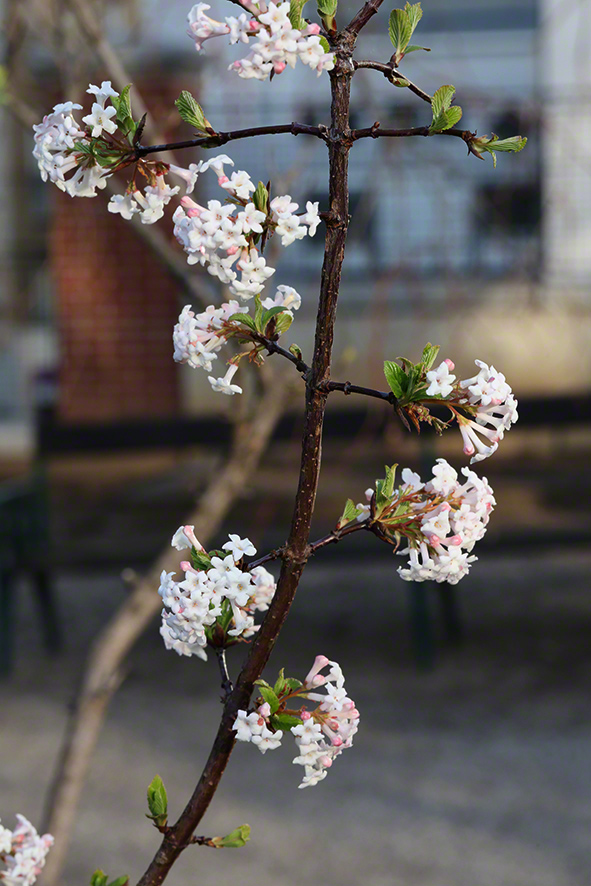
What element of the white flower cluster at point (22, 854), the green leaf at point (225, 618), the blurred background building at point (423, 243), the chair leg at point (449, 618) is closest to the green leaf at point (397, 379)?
the green leaf at point (225, 618)

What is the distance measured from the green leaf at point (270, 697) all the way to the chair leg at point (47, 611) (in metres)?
3.84

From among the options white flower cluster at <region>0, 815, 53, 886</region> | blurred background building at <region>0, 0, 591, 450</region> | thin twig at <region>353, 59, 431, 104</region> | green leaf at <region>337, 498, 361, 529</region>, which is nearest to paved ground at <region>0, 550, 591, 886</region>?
white flower cluster at <region>0, 815, 53, 886</region>

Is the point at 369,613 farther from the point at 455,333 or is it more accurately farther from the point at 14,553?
the point at 455,333

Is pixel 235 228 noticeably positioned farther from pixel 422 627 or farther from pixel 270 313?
pixel 422 627

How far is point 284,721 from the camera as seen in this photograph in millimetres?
709

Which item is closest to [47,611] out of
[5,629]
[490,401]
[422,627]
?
[5,629]

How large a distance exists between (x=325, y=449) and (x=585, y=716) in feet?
7.90

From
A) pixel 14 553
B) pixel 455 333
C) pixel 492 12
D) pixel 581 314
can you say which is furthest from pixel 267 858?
pixel 492 12

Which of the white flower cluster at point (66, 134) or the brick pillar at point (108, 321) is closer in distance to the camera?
the white flower cluster at point (66, 134)

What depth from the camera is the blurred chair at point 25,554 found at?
4.12 metres

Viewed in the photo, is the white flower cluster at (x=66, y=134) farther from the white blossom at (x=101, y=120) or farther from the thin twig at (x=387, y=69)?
the thin twig at (x=387, y=69)

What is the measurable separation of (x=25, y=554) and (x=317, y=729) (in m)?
3.76

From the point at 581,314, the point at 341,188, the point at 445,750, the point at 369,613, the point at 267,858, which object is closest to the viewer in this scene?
the point at 341,188

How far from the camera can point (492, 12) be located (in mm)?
8625
